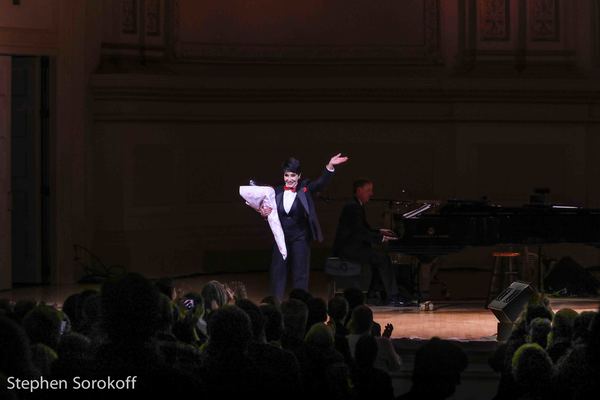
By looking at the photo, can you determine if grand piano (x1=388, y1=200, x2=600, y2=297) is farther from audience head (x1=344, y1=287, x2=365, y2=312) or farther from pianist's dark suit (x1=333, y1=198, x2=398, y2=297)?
audience head (x1=344, y1=287, x2=365, y2=312)

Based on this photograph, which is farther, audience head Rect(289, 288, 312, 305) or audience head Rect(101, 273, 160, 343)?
audience head Rect(289, 288, 312, 305)

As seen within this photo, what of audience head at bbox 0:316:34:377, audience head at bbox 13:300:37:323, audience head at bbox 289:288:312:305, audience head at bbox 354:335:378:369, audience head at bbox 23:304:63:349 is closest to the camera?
audience head at bbox 0:316:34:377

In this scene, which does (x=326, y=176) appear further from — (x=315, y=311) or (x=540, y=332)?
(x=540, y=332)

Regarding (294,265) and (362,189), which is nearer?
(294,265)

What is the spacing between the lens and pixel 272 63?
15117 millimetres

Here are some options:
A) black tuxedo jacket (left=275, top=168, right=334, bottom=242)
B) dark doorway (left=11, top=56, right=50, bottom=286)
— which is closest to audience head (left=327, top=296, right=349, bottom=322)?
black tuxedo jacket (left=275, top=168, right=334, bottom=242)

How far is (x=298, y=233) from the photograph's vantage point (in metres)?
11.3

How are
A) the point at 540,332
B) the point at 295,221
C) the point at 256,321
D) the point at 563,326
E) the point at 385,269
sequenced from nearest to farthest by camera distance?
the point at 256,321 → the point at 563,326 → the point at 540,332 → the point at 295,221 → the point at 385,269

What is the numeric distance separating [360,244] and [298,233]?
0.96 m

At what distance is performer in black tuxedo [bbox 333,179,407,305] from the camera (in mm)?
12094

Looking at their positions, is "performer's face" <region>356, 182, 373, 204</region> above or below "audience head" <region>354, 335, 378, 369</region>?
above

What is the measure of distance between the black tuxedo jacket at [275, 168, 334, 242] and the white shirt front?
0.03 metres

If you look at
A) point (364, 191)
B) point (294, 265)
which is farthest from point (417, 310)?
point (294, 265)

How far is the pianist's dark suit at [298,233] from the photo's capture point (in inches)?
444
